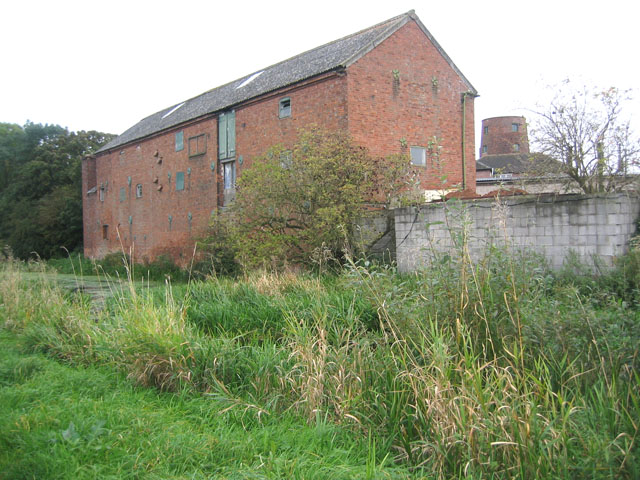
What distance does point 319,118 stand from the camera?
18.0 meters

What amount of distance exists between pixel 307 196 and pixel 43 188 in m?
37.7

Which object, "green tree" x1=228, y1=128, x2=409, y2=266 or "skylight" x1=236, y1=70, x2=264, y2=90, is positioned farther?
"skylight" x1=236, y1=70, x2=264, y2=90

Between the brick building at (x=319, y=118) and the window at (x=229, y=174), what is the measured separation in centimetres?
4

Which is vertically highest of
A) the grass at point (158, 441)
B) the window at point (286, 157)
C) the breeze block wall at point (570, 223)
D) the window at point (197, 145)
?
the window at point (197, 145)

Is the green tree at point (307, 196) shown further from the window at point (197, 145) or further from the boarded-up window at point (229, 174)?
the window at point (197, 145)

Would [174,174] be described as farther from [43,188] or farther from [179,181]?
[43,188]

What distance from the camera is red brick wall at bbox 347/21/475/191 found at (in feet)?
57.5

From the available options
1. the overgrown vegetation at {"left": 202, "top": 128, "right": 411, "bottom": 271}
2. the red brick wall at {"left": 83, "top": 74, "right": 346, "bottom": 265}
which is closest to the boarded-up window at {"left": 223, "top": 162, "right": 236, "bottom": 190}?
the red brick wall at {"left": 83, "top": 74, "right": 346, "bottom": 265}

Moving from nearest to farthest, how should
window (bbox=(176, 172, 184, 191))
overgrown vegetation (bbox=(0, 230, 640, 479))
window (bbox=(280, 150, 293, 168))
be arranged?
overgrown vegetation (bbox=(0, 230, 640, 479))
window (bbox=(280, 150, 293, 168))
window (bbox=(176, 172, 184, 191))

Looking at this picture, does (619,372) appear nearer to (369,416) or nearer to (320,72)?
(369,416)

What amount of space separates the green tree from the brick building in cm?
149

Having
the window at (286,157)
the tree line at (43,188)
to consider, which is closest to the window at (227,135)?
the window at (286,157)

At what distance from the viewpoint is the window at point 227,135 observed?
74.0 ft

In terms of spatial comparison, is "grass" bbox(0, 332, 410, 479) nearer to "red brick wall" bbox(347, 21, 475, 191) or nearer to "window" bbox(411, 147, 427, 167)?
"red brick wall" bbox(347, 21, 475, 191)
